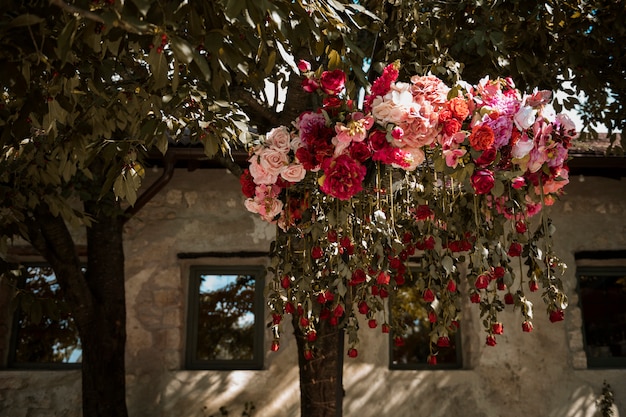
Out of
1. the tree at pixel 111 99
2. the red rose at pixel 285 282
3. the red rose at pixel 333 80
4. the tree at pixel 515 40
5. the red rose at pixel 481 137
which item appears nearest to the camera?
the tree at pixel 111 99

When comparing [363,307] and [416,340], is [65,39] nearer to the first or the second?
[363,307]

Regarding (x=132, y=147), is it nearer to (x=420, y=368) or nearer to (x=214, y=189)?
(x=214, y=189)

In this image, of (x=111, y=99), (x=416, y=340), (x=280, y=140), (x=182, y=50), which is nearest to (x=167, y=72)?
(x=182, y=50)

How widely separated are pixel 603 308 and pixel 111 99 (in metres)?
4.97

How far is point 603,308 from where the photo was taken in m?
5.43

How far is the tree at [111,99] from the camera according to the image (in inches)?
59.3

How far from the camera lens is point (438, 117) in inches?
67.9

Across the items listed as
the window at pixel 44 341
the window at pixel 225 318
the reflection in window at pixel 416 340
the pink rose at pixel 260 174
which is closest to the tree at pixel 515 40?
the pink rose at pixel 260 174

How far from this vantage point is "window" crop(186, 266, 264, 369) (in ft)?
16.9

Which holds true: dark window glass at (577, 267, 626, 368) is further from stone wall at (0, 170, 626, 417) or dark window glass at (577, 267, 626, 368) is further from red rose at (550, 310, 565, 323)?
red rose at (550, 310, 565, 323)

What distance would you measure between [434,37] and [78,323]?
3.07 m

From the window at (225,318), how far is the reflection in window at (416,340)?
1.28 metres

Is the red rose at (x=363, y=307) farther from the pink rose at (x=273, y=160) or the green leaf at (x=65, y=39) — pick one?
the green leaf at (x=65, y=39)

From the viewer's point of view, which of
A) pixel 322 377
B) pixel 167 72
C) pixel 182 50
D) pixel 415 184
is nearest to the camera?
pixel 182 50
